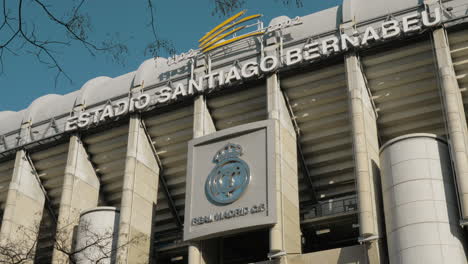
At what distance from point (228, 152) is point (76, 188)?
14335mm

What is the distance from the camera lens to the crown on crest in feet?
143

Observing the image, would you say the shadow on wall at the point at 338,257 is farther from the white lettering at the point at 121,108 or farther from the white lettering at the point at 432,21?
the white lettering at the point at 121,108

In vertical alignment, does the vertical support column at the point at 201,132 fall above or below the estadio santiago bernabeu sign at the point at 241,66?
below

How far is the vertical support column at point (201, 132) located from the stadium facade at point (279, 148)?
10 cm

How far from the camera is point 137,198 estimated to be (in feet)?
157

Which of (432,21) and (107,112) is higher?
(432,21)

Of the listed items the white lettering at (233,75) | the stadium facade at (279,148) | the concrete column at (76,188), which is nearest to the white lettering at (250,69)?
the stadium facade at (279,148)

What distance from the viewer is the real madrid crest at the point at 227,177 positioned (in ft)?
139

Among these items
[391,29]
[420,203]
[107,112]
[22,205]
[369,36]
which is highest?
[391,29]

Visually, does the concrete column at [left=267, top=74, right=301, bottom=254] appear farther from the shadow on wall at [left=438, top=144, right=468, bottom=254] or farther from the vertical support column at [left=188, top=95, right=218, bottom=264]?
the shadow on wall at [left=438, top=144, right=468, bottom=254]

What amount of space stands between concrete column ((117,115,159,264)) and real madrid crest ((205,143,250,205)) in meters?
6.37

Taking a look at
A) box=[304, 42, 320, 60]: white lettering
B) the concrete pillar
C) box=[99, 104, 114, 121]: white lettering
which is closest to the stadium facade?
the concrete pillar

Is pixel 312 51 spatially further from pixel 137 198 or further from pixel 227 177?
pixel 137 198

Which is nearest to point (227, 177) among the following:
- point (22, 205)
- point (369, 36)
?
point (369, 36)
